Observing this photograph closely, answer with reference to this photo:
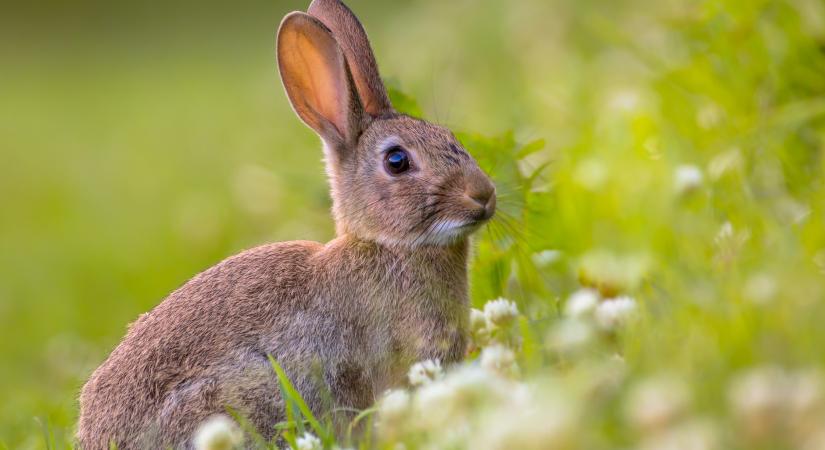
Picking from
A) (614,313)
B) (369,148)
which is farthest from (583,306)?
(369,148)

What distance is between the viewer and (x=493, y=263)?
16.5ft

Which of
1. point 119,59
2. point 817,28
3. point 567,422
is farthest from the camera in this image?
point 119,59

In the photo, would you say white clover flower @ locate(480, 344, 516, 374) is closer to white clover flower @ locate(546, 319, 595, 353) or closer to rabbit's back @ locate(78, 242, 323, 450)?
white clover flower @ locate(546, 319, 595, 353)

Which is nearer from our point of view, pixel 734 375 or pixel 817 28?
pixel 734 375

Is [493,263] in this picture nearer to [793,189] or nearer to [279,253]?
[279,253]

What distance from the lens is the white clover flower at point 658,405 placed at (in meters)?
2.17

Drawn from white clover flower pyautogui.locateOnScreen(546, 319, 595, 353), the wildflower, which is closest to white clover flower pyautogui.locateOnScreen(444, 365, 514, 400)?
white clover flower pyautogui.locateOnScreen(546, 319, 595, 353)

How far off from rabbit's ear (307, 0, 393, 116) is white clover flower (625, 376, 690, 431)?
319cm

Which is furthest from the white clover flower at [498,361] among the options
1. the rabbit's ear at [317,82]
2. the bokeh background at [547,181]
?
the rabbit's ear at [317,82]

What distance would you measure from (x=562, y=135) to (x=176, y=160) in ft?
24.4

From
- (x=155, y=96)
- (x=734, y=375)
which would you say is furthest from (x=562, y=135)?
(x=155, y=96)

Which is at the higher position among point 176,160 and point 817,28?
point 176,160

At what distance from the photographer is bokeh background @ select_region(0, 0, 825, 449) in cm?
366

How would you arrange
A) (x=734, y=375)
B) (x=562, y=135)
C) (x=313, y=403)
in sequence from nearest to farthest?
(x=734, y=375) → (x=313, y=403) → (x=562, y=135)
